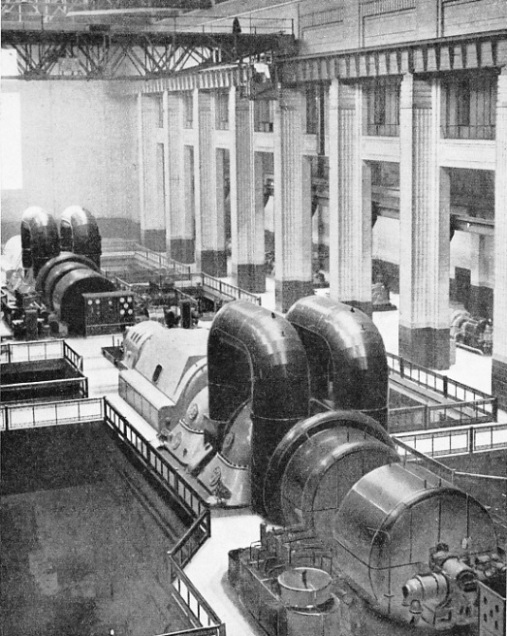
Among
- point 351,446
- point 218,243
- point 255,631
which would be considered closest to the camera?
point 255,631

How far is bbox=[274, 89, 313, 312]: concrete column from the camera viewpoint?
→ 107 ft

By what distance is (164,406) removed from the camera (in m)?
19.9

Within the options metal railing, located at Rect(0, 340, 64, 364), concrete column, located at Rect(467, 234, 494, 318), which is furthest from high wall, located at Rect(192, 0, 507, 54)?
metal railing, located at Rect(0, 340, 64, 364)

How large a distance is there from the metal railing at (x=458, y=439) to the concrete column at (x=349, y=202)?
10487 millimetres

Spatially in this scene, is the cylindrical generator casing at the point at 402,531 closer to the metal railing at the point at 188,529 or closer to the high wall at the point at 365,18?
the metal railing at the point at 188,529

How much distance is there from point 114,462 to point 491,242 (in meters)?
14.7

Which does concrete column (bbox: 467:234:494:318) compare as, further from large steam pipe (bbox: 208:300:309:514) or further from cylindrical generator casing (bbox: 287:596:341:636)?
cylindrical generator casing (bbox: 287:596:341:636)

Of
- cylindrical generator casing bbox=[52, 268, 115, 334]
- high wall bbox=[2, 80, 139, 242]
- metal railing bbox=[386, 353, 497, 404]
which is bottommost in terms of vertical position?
metal railing bbox=[386, 353, 497, 404]

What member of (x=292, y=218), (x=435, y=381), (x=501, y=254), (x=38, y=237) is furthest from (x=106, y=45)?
(x=435, y=381)

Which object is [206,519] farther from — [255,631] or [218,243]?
[218,243]

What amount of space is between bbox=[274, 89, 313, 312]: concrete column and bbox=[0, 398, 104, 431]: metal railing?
12124 millimetres

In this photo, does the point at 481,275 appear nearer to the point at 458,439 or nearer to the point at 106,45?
the point at 458,439

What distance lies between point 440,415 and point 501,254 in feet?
12.2

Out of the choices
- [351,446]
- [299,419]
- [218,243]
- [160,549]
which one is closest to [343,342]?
[299,419]
